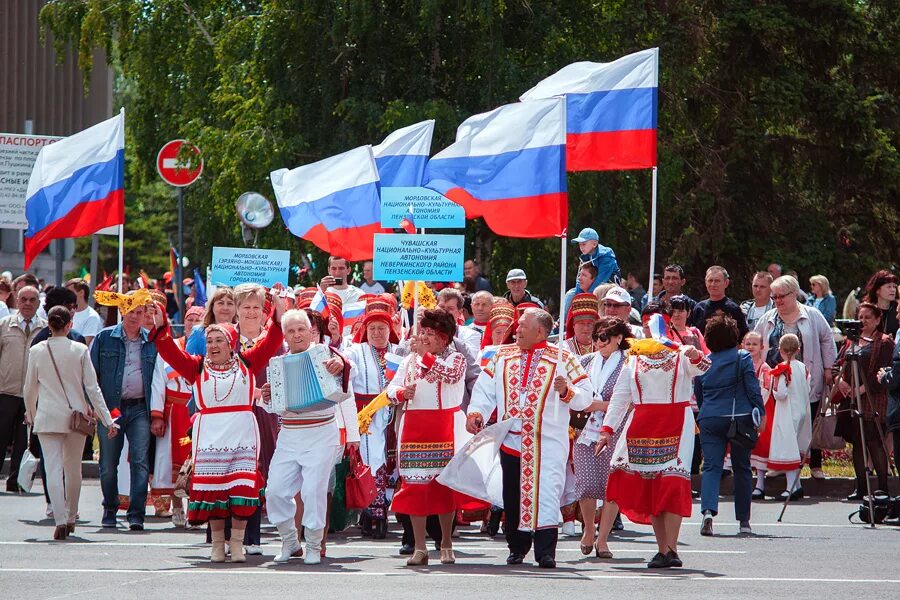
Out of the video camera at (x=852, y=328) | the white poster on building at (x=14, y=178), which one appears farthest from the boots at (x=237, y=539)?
the white poster on building at (x=14, y=178)

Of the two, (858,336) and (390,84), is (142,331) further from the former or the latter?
(390,84)

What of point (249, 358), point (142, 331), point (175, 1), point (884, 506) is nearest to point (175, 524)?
point (142, 331)

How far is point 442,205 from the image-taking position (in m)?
15.0

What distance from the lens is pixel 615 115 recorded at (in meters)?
14.9

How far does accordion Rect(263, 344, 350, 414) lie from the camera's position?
36.2 feet

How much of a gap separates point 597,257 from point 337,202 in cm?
265

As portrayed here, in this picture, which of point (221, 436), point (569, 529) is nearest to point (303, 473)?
point (221, 436)

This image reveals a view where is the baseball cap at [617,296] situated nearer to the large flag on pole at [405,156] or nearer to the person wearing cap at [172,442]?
the person wearing cap at [172,442]

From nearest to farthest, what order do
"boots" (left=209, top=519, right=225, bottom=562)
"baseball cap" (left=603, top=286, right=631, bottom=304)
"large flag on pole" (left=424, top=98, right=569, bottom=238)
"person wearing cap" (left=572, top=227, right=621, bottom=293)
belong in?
"boots" (left=209, top=519, right=225, bottom=562) < "large flag on pole" (left=424, top=98, right=569, bottom=238) < "baseball cap" (left=603, top=286, right=631, bottom=304) < "person wearing cap" (left=572, top=227, right=621, bottom=293)

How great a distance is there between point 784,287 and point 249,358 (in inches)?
259

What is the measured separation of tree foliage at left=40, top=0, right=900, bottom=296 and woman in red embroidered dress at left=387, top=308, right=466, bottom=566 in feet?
37.0

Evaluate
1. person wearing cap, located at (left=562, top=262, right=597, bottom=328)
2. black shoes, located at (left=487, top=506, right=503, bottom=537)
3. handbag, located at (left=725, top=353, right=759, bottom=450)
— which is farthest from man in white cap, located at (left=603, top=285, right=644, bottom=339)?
person wearing cap, located at (left=562, top=262, right=597, bottom=328)

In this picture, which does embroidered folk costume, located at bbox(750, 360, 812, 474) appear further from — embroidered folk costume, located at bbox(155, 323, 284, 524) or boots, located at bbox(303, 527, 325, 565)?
embroidered folk costume, located at bbox(155, 323, 284, 524)

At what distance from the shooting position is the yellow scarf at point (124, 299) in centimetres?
1130
